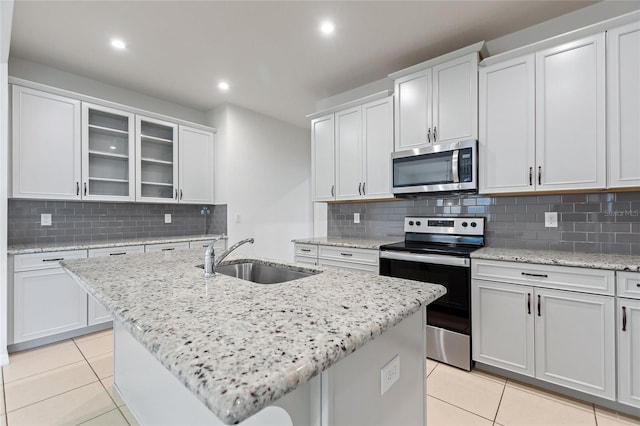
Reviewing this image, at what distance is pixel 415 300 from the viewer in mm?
995

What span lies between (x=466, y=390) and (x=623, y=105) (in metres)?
2.17

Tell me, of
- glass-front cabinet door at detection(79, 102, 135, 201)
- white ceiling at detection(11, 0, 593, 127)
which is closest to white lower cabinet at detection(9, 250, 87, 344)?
glass-front cabinet door at detection(79, 102, 135, 201)

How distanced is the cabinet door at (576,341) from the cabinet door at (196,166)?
3871 mm

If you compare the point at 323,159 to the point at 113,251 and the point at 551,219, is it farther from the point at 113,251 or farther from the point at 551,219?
the point at 113,251

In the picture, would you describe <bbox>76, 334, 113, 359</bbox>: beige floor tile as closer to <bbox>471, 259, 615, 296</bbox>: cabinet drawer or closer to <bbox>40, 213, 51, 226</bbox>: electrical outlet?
<bbox>40, 213, 51, 226</bbox>: electrical outlet

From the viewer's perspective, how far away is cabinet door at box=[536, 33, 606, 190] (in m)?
2.00

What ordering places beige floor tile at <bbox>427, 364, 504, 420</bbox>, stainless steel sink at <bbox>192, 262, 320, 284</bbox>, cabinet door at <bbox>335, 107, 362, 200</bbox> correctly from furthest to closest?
cabinet door at <bbox>335, 107, 362, 200</bbox>, beige floor tile at <bbox>427, 364, 504, 420</bbox>, stainless steel sink at <bbox>192, 262, 320, 284</bbox>

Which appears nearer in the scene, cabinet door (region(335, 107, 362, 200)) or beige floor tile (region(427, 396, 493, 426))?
beige floor tile (region(427, 396, 493, 426))

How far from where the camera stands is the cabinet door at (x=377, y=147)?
3039 millimetres

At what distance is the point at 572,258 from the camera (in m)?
1.96

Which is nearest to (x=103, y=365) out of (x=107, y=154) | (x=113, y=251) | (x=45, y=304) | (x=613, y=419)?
(x=45, y=304)

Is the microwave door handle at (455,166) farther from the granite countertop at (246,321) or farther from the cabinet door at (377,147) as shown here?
the granite countertop at (246,321)

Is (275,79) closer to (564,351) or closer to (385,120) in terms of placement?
(385,120)

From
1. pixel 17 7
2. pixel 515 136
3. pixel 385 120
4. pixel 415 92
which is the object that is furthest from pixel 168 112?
pixel 515 136
